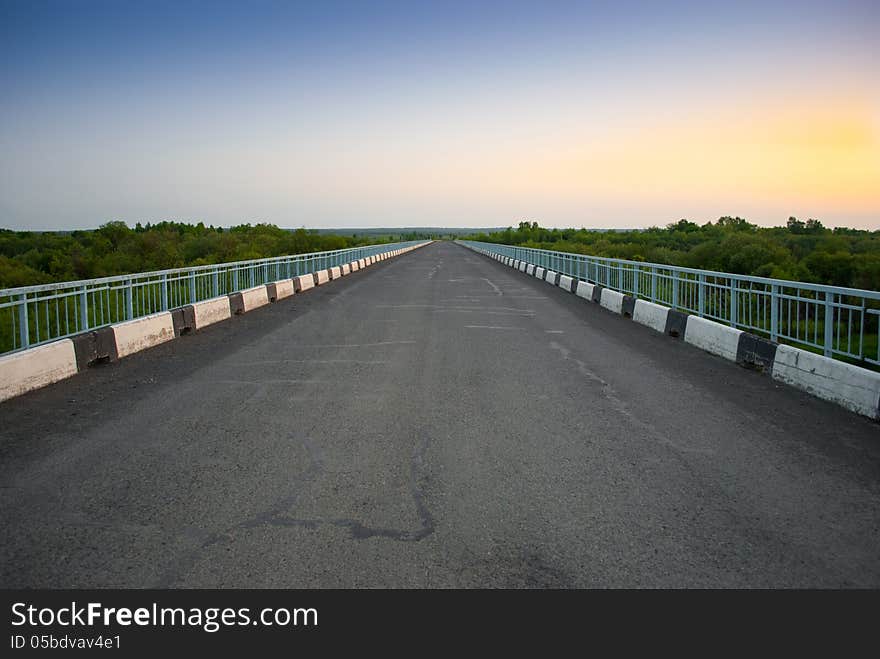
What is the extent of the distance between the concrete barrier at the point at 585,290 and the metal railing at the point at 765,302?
453 millimetres

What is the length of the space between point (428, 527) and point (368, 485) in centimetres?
87

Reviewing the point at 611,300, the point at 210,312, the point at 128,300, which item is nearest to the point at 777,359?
the point at 611,300

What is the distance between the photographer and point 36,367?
8633 mm

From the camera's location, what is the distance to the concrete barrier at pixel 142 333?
1095 centimetres

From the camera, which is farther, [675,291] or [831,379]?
[675,291]

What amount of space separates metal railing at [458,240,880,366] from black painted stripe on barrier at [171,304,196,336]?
9475 mm

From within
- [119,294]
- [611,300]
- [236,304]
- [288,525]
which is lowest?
[288,525]

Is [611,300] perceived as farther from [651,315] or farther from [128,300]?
[128,300]

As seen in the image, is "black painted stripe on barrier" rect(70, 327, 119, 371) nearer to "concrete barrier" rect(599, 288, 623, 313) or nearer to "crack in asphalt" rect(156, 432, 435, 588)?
"crack in asphalt" rect(156, 432, 435, 588)

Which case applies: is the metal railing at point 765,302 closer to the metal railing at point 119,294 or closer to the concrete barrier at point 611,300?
the concrete barrier at point 611,300

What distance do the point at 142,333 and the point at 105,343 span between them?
137 cm

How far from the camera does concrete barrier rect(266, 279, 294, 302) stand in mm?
20522
